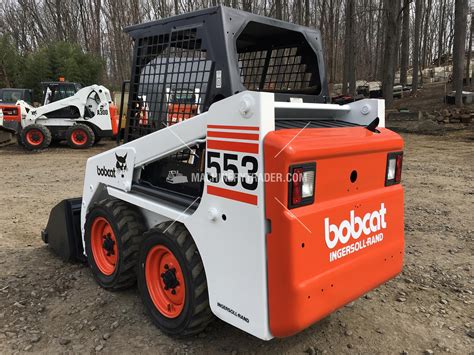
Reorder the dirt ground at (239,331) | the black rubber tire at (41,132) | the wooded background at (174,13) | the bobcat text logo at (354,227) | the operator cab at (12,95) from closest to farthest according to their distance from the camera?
the bobcat text logo at (354,227)
the dirt ground at (239,331)
the black rubber tire at (41,132)
the operator cab at (12,95)
the wooded background at (174,13)

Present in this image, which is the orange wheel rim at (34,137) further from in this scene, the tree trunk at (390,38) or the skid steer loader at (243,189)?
the tree trunk at (390,38)

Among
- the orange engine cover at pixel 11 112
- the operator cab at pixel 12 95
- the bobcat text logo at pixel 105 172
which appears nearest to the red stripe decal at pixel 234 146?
the bobcat text logo at pixel 105 172

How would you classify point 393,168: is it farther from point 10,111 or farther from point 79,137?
point 10,111

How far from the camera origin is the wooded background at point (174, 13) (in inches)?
775

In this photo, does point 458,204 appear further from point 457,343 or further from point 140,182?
point 140,182

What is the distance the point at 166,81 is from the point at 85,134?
11.0 metres

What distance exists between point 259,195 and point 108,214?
5.31 ft

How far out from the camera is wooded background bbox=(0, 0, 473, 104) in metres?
19.7

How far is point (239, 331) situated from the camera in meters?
2.88

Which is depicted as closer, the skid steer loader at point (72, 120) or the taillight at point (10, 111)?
the skid steer loader at point (72, 120)

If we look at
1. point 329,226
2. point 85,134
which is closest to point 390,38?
point 85,134

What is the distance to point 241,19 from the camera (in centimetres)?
267

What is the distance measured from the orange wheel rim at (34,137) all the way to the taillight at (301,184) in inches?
493

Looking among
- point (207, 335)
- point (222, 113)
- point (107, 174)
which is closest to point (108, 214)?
point (107, 174)
